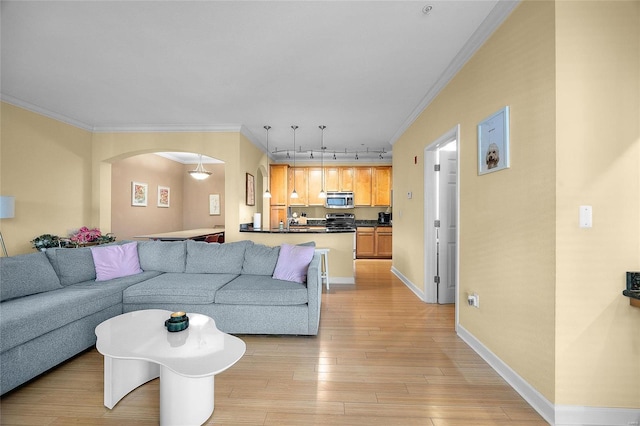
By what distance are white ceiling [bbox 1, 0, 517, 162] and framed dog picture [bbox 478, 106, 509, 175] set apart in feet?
2.41

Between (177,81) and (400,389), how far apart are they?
12.3 feet

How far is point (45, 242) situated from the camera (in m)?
4.02

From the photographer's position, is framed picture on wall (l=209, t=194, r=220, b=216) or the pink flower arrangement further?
framed picture on wall (l=209, t=194, r=220, b=216)

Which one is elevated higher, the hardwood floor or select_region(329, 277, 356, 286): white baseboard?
select_region(329, 277, 356, 286): white baseboard

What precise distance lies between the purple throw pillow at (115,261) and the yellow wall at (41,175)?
174cm

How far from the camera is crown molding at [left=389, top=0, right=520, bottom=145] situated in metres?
2.15

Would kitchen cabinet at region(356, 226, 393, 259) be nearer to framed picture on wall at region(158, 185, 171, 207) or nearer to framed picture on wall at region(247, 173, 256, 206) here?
framed picture on wall at region(247, 173, 256, 206)

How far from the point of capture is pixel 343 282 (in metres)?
5.11

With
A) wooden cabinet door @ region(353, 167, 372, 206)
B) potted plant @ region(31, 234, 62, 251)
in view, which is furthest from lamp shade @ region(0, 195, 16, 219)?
wooden cabinet door @ region(353, 167, 372, 206)

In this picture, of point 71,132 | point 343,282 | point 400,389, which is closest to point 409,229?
point 343,282

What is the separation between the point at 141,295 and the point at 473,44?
3.88 meters

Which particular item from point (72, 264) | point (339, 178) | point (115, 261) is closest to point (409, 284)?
point (339, 178)

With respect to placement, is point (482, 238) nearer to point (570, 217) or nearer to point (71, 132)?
point (570, 217)

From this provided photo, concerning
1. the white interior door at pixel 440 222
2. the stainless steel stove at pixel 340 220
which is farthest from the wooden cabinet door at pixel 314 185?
the white interior door at pixel 440 222
